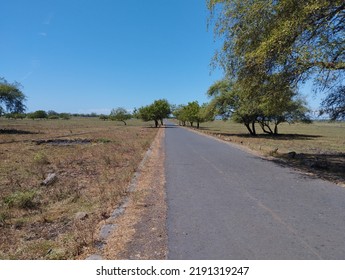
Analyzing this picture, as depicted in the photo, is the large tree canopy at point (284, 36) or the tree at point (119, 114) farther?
the tree at point (119, 114)

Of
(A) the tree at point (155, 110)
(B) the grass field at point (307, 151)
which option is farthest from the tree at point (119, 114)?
(B) the grass field at point (307, 151)

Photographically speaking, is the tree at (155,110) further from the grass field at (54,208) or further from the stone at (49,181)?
the stone at (49,181)

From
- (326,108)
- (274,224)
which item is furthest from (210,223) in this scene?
(326,108)

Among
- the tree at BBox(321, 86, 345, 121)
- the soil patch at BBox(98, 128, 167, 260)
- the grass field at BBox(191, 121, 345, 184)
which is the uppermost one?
the tree at BBox(321, 86, 345, 121)

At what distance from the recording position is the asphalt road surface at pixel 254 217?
4340 mm

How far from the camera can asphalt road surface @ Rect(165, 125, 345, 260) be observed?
434cm

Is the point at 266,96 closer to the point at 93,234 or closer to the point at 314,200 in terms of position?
the point at 314,200

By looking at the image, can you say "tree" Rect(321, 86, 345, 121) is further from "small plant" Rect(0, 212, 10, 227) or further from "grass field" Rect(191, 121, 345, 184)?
"small plant" Rect(0, 212, 10, 227)

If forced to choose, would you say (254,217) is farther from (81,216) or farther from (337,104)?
(337,104)

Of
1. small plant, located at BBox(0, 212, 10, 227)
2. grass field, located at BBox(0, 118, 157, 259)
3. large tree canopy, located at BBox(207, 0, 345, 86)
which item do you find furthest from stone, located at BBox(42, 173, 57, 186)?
large tree canopy, located at BBox(207, 0, 345, 86)

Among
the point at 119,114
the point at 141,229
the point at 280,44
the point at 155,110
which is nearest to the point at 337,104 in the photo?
the point at 280,44

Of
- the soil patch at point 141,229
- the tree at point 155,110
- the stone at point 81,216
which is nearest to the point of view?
the soil patch at point 141,229

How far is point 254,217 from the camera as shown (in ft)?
19.0

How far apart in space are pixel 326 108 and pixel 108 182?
11428mm
